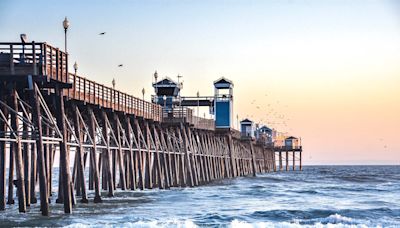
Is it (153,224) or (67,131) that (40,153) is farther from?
(67,131)

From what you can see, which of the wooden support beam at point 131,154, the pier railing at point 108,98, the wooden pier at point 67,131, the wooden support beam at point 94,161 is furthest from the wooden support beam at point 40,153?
the wooden support beam at point 131,154

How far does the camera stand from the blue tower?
6288 centimetres

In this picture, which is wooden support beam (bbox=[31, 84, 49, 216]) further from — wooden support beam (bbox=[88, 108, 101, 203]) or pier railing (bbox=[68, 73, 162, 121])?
wooden support beam (bbox=[88, 108, 101, 203])

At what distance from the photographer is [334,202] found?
124ft

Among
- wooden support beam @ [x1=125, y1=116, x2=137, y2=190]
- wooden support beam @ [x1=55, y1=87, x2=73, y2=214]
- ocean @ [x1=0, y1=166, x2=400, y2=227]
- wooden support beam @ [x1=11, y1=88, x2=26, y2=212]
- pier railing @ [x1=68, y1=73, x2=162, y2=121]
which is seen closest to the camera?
wooden support beam @ [x1=11, y1=88, x2=26, y2=212]

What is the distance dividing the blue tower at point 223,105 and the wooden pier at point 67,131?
1889 millimetres

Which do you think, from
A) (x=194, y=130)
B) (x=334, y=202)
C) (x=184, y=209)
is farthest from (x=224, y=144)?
(x=184, y=209)

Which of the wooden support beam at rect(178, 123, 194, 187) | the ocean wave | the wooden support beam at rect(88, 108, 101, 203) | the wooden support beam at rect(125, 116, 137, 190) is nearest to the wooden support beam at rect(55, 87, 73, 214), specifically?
the ocean wave

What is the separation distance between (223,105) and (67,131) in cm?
3122

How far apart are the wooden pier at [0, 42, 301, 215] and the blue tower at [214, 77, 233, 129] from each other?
1.89 m

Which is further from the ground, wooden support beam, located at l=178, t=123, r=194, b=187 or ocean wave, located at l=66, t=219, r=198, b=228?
wooden support beam, located at l=178, t=123, r=194, b=187

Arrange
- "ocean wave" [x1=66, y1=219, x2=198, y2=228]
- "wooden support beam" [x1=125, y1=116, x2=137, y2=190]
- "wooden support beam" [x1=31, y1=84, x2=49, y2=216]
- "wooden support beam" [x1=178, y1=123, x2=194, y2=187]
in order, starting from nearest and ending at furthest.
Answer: "wooden support beam" [x1=31, y1=84, x2=49, y2=216] → "ocean wave" [x1=66, y1=219, x2=198, y2=228] → "wooden support beam" [x1=125, y1=116, x2=137, y2=190] → "wooden support beam" [x1=178, y1=123, x2=194, y2=187]

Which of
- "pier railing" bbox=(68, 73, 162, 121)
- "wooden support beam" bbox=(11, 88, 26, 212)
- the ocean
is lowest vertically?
the ocean

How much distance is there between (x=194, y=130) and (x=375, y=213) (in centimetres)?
2552
